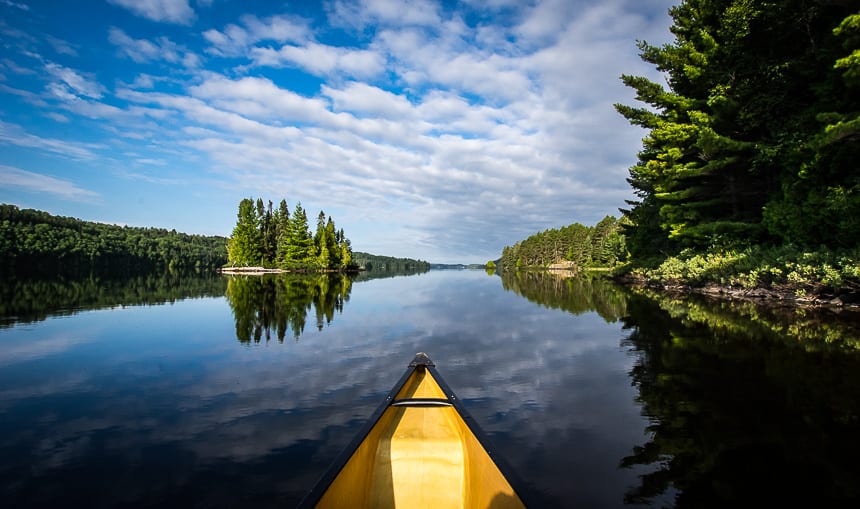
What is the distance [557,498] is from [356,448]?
212cm

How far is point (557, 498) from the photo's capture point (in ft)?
12.5

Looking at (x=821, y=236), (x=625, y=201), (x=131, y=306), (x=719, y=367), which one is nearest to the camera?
(x=719, y=367)

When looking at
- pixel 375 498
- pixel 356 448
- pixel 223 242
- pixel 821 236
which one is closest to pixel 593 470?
pixel 375 498

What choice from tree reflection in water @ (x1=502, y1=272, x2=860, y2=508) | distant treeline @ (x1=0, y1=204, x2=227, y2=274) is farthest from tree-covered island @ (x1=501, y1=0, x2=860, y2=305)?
distant treeline @ (x1=0, y1=204, x2=227, y2=274)

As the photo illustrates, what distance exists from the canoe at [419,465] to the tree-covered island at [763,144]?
52.0ft

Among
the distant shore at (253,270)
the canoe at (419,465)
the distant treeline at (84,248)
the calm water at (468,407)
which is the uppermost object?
the distant treeline at (84,248)

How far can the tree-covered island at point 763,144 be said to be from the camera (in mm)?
14727

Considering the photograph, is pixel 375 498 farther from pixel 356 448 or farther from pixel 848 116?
pixel 848 116

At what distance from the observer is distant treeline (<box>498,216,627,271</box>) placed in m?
87.7

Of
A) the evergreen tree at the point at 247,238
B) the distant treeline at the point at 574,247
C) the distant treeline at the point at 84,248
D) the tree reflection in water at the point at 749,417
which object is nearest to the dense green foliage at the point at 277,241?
the evergreen tree at the point at 247,238

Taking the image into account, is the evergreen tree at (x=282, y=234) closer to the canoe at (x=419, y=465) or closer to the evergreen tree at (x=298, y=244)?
the evergreen tree at (x=298, y=244)

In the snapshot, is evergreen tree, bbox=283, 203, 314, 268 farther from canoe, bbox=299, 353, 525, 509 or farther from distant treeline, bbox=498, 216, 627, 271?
canoe, bbox=299, 353, 525, 509

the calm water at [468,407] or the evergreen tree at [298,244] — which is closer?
the calm water at [468,407]

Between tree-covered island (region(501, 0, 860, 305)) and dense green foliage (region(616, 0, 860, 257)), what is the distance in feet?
0.19
